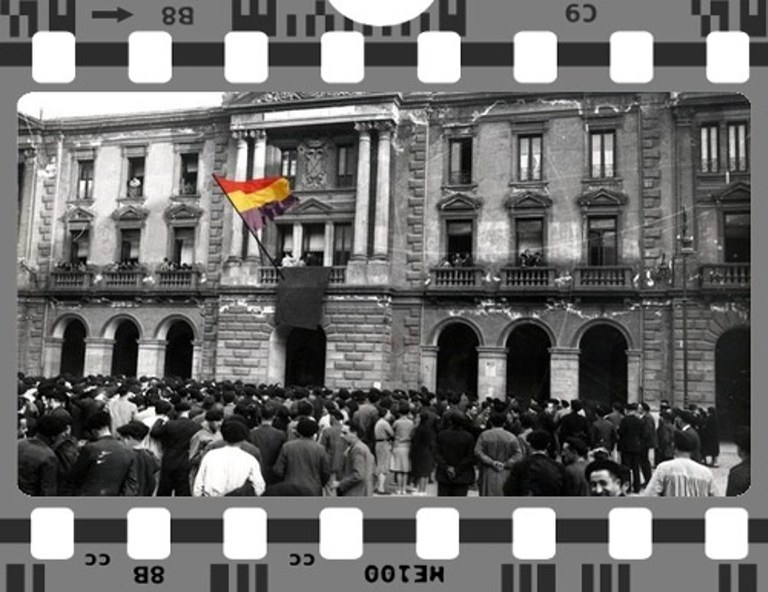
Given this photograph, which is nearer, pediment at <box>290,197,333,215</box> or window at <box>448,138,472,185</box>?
pediment at <box>290,197,333,215</box>

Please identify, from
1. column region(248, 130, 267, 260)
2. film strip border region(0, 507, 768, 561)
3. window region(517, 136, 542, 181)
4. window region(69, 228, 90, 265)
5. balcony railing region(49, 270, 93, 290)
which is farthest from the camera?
column region(248, 130, 267, 260)

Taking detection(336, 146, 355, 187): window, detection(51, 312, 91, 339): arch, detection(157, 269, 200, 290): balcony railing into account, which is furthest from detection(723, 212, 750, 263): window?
detection(51, 312, 91, 339): arch

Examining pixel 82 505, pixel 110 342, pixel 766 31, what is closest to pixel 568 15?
pixel 766 31

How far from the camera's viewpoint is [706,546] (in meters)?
6.68

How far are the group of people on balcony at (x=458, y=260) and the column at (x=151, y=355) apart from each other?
5.29 metres

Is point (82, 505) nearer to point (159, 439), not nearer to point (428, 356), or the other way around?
point (159, 439)

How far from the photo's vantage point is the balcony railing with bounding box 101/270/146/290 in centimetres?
1274

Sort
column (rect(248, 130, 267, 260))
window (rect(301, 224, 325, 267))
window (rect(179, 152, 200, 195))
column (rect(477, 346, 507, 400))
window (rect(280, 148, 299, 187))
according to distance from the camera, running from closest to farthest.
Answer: column (rect(477, 346, 507, 400)) → window (rect(179, 152, 200, 195)) → column (rect(248, 130, 267, 260)) → window (rect(301, 224, 325, 267)) → window (rect(280, 148, 299, 187))

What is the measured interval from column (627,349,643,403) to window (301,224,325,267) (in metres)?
5.57

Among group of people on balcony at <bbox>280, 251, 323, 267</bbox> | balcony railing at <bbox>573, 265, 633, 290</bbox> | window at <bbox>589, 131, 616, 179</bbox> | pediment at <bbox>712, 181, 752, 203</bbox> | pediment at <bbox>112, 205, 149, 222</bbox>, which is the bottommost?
balcony railing at <bbox>573, 265, 633, 290</bbox>

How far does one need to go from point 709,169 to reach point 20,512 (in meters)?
9.39

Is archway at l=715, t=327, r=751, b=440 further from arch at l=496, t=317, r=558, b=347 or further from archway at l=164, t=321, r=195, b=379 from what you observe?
archway at l=164, t=321, r=195, b=379

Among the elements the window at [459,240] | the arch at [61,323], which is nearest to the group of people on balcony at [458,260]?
Result: the window at [459,240]

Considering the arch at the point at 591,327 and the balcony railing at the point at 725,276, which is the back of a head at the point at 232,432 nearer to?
the balcony railing at the point at 725,276
